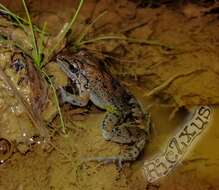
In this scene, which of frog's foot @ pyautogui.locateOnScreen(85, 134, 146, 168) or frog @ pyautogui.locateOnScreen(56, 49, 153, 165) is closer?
frog's foot @ pyautogui.locateOnScreen(85, 134, 146, 168)

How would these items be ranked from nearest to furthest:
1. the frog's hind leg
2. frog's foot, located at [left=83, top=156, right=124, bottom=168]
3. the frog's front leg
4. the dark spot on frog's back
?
frog's foot, located at [left=83, top=156, right=124, bottom=168] → the frog's hind leg → the frog's front leg → the dark spot on frog's back

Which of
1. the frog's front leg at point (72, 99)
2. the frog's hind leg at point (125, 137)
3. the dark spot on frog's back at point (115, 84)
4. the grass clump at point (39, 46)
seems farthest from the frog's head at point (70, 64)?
the frog's hind leg at point (125, 137)

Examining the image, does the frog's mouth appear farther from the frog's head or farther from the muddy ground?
the muddy ground

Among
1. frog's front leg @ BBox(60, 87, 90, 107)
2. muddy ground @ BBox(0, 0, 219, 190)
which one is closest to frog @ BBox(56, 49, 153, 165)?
frog's front leg @ BBox(60, 87, 90, 107)

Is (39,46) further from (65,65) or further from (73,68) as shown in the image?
(73,68)

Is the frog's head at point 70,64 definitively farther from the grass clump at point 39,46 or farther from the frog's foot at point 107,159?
the frog's foot at point 107,159

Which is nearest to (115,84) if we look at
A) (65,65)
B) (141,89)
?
(141,89)

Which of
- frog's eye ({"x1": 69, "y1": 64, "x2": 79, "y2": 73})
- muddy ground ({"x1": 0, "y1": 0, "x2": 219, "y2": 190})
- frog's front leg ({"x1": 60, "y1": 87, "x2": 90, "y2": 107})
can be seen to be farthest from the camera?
frog's eye ({"x1": 69, "y1": 64, "x2": 79, "y2": 73})
